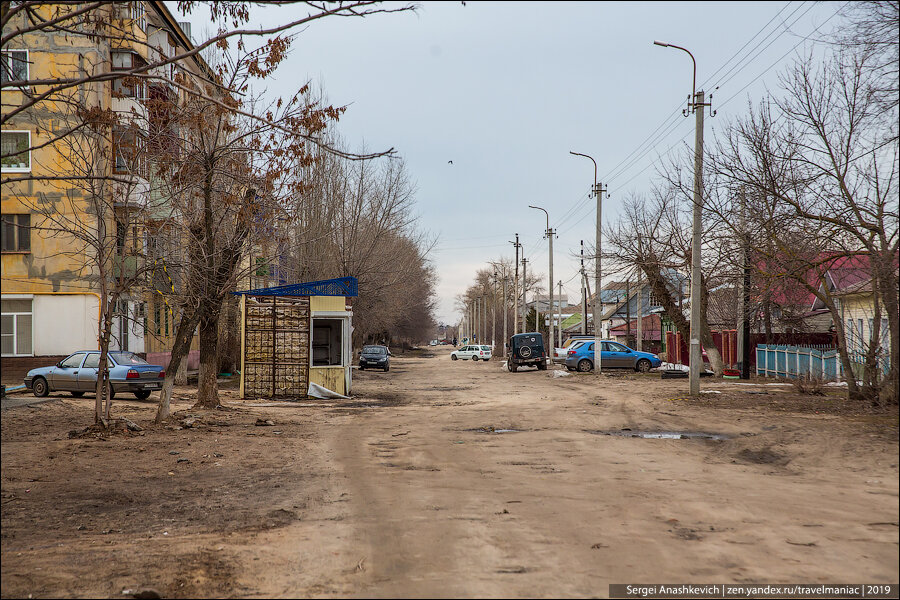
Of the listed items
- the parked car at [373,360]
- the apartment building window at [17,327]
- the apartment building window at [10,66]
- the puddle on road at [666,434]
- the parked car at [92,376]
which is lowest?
the parked car at [373,360]

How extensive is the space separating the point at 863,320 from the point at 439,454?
532 inches

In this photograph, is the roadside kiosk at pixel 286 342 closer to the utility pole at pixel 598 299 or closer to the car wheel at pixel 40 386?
the car wheel at pixel 40 386

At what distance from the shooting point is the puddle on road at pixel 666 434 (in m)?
13.6

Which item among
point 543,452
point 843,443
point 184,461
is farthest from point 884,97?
point 184,461

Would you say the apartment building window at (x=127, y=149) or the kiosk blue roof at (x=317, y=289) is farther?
the kiosk blue roof at (x=317, y=289)

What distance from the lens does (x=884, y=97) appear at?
40.4ft

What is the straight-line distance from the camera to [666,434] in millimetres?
14227

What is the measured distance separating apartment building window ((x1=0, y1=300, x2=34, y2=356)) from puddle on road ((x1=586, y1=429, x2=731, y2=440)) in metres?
23.1

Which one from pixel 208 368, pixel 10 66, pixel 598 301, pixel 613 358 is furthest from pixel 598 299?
pixel 10 66

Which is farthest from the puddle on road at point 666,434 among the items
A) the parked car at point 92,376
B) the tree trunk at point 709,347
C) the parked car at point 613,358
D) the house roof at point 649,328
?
the house roof at point 649,328

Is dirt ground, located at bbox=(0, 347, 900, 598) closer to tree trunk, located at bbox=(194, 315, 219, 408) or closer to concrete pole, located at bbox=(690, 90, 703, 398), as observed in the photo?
tree trunk, located at bbox=(194, 315, 219, 408)

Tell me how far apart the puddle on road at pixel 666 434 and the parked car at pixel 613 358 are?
23.7 m

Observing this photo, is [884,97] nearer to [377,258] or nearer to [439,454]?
[439,454]

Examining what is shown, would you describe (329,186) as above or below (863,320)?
above
